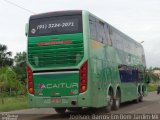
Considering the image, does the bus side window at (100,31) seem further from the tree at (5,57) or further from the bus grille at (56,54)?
the tree at (5,57)

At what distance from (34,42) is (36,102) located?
2306 mm

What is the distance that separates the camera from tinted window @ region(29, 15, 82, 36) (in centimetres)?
1705

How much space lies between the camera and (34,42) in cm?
1742

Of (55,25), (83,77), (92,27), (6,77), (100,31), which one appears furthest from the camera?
(6,77)

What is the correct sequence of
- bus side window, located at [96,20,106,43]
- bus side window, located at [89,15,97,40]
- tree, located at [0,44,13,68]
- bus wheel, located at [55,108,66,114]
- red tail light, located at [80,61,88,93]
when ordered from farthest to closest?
tree, located at [0,44,13,68]
bus wheel, located at [55,108,66,114]
bus side window, located at [96,20,106,43]
bus side window, located at [89,15,97,40]
red tail light, located at [80,61,88,93]

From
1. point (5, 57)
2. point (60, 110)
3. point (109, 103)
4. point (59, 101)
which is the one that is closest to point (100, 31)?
Result: point (109, 103)

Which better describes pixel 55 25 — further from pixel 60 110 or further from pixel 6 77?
pixel 6 77

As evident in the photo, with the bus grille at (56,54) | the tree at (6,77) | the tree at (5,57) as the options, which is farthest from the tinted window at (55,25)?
the tree at (5,57)

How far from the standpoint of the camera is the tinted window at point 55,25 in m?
17.0

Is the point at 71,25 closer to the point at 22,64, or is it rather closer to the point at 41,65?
the point at 41,65

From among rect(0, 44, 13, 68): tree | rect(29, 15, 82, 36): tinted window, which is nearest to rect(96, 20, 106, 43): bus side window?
rect(29, 15, 82, 36): tinted window

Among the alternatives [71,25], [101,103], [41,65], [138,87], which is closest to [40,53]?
[41,65]

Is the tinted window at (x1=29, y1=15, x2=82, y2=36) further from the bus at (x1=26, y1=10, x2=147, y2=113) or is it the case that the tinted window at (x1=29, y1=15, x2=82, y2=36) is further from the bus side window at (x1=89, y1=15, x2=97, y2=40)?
the bus side window at (x1=89, y1=15, x2=97, y2=40)

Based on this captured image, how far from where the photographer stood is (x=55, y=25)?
56.8 ft
